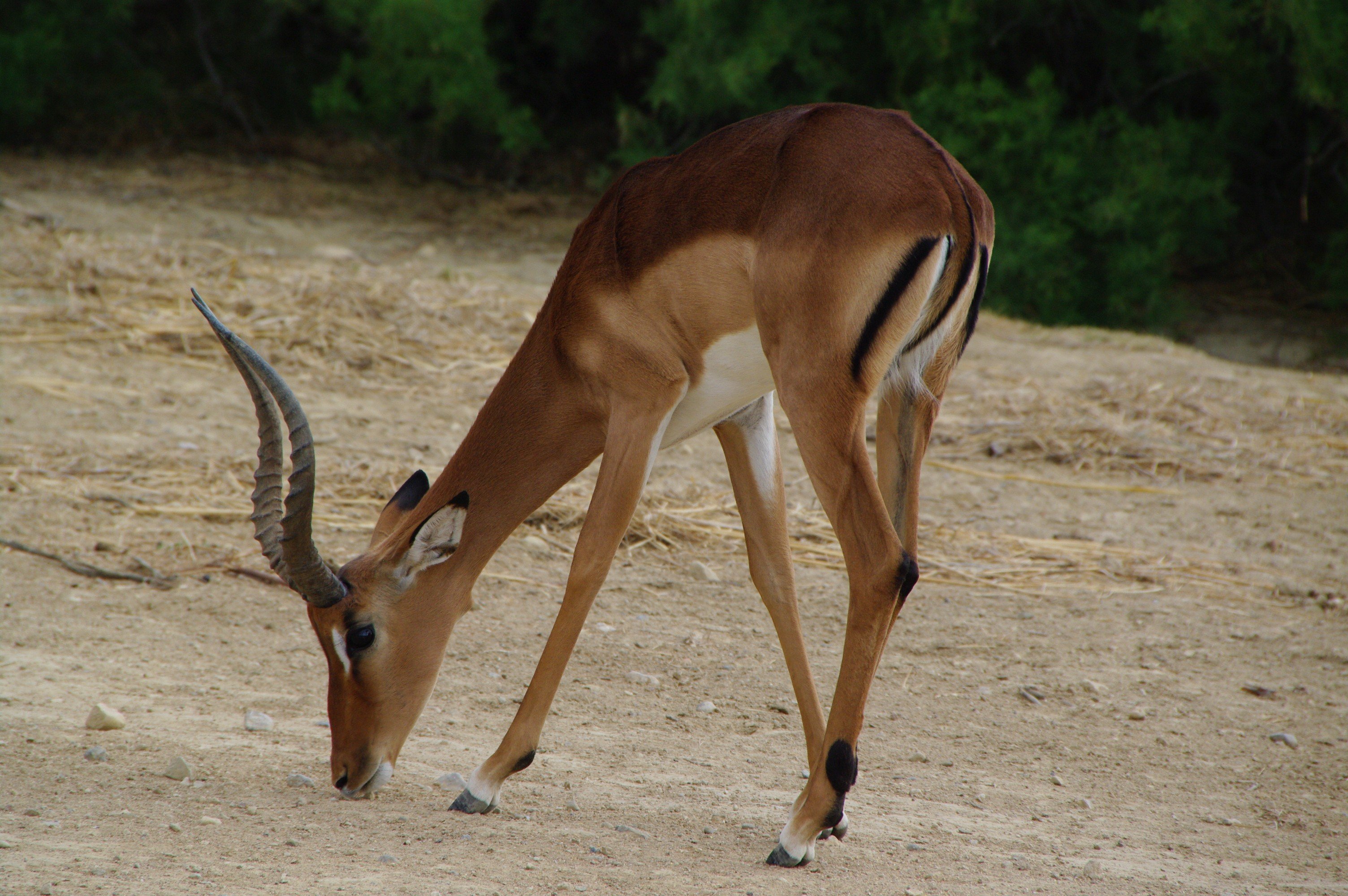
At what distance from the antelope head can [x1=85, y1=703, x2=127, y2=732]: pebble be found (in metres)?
0.69

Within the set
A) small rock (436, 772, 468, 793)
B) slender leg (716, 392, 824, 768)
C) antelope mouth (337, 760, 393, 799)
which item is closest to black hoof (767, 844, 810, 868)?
slender leg (716, 392, 824, 768)

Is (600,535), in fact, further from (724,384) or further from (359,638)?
(359,638)

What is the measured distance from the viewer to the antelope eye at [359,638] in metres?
3.44

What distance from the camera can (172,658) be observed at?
167 inches

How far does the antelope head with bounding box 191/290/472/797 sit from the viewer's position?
3236mm

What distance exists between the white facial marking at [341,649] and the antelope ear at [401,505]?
1.12 feet

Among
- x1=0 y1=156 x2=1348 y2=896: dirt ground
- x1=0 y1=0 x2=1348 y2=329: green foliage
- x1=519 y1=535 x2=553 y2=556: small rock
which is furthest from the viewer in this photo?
x1=0 y1=0 x2=1348 y2=329: green foliage

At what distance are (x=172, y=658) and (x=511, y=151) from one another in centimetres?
987

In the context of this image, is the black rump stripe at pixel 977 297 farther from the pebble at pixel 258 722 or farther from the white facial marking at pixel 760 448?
the pebble at pixel 258 722

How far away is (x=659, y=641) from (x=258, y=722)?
156 cm

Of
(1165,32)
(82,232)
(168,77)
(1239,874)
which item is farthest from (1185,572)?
(168,77)

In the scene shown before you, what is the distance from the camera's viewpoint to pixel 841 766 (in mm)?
3064

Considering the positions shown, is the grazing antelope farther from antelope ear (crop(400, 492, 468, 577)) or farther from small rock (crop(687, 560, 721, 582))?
small rock (crop(687, 560, 721, 582))

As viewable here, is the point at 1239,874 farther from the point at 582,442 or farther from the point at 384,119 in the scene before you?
the point at 384,119
